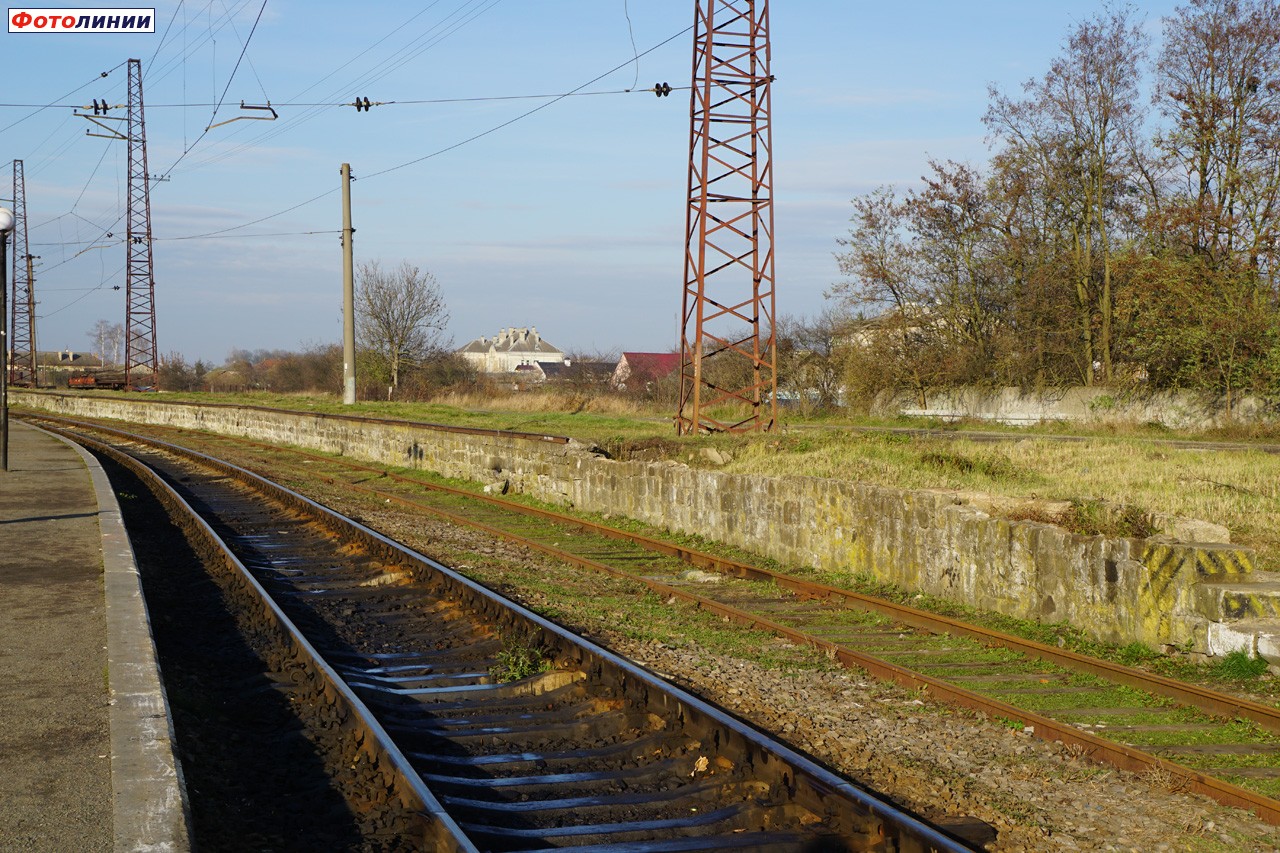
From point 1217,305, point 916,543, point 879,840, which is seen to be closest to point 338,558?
point 916,543

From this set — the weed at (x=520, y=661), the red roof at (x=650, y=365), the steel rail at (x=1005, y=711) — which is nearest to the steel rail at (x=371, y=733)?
the weed at (x=520, y=661)

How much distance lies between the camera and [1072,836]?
4742 millimetres

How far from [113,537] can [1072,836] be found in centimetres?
1071

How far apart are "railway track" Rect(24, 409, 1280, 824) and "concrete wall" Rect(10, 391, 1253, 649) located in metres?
0.63

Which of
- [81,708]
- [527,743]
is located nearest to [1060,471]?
[527,743]

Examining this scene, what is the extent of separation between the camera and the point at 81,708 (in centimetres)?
596

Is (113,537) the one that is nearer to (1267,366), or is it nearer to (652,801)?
(652,801)

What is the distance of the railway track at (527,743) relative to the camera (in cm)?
463

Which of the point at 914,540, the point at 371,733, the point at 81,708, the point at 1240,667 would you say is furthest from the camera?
Answer: the point at 914,540

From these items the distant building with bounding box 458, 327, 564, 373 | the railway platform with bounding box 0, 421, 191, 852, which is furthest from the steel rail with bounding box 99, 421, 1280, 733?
the distant building with bounding box 458, 327, 564, 373

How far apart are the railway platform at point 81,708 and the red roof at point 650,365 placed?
32688 millimetres

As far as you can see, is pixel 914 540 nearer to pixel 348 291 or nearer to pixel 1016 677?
pixel 1016 677

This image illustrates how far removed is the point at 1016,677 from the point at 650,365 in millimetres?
58551

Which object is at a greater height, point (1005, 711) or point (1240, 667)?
point (1240, 667)
